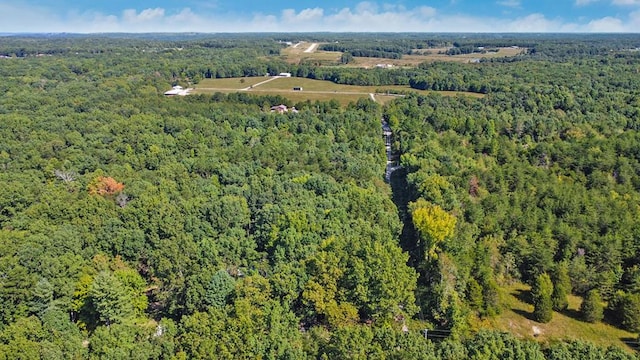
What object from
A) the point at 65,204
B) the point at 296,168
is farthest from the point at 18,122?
the point at 296,168

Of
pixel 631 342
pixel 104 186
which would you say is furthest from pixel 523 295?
pixel 104 186

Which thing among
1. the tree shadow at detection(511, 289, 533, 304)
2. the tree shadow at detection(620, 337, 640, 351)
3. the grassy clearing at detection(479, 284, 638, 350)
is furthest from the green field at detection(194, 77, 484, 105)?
the tree shadow at detection(620, 337, 640, 351)

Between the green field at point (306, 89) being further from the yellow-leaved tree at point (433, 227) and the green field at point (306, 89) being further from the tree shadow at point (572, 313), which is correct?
the tree shadow at point (572, 313)

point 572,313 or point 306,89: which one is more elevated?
point 306,89

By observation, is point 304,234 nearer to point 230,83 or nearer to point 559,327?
point 559,327

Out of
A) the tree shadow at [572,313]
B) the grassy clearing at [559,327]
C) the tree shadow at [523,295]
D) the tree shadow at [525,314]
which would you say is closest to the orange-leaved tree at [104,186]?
the grassy clearing at [559,327]

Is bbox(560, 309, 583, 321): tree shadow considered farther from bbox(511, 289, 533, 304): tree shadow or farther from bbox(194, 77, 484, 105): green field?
bbox(194, 77, 484, 105): green field
